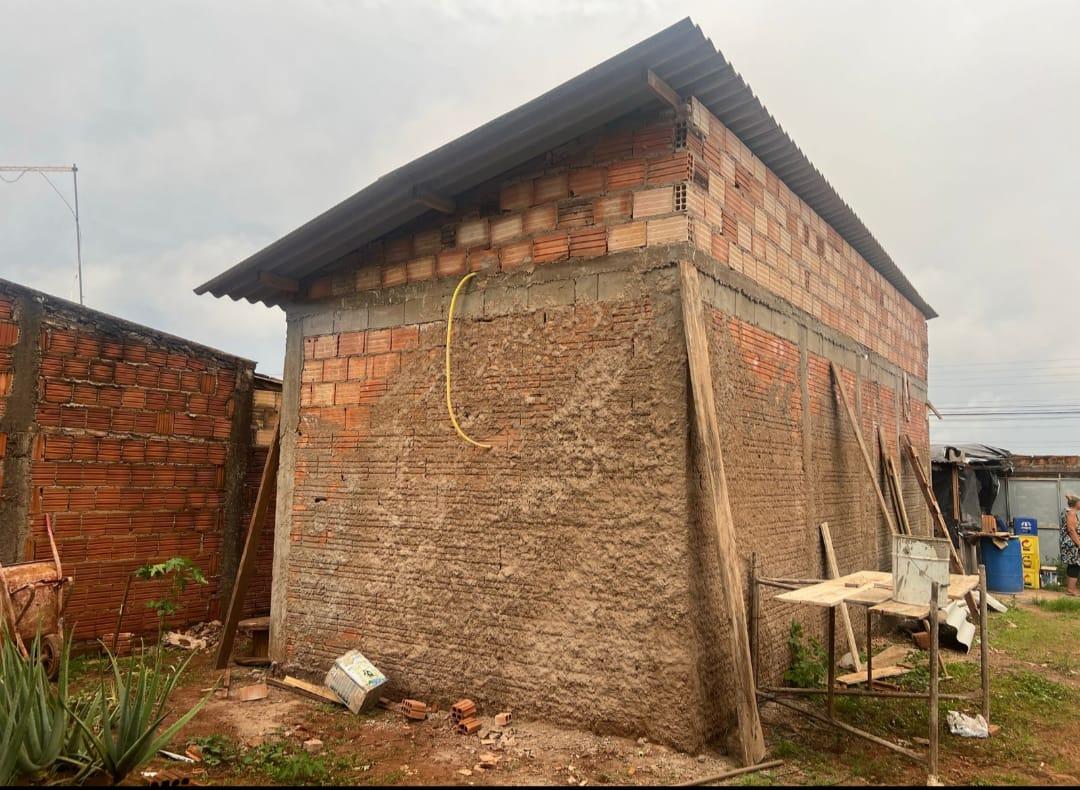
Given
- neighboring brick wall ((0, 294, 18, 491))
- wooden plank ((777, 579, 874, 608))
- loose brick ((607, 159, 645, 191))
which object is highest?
loose brick ((607, 159, 645, 191))

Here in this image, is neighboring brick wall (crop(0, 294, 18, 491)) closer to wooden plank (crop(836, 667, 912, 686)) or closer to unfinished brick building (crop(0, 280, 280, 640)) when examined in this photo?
unfinished brick building (crop(0, 280, 280, 640))

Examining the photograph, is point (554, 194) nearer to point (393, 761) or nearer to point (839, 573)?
point (393, 761)

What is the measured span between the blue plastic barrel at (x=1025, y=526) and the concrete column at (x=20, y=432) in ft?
56.2

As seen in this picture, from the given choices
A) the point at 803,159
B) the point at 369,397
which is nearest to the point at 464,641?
the point at 369,397

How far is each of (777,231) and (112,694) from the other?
6565 mm

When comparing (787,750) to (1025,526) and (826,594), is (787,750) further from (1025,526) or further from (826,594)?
(1025,526)

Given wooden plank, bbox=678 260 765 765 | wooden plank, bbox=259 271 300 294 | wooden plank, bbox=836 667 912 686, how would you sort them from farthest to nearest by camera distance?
wooden plank, bbox=259 271 300 294 < wooden plank, bbox=836 667 912 686 < wooden plank, bbox=678 260 765 765

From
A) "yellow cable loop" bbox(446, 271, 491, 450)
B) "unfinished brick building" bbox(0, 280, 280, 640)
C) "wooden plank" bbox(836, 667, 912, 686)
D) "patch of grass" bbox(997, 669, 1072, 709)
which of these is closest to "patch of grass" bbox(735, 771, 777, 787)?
"wooden plank" bbox(836, 667, 912, 686)

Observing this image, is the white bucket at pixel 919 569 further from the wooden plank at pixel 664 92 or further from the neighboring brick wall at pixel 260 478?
the neighboring brick wall at pixel 260 478

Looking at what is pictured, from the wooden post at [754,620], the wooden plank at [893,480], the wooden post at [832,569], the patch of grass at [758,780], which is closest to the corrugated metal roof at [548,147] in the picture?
the wooden plank at [893,480]

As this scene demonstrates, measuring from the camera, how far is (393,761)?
4848 millimetres

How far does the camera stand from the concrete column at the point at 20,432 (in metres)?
6.98

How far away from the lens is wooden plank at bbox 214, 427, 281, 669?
23.1ft

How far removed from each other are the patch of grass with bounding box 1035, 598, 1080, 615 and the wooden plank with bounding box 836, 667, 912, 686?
6234 millimetres
